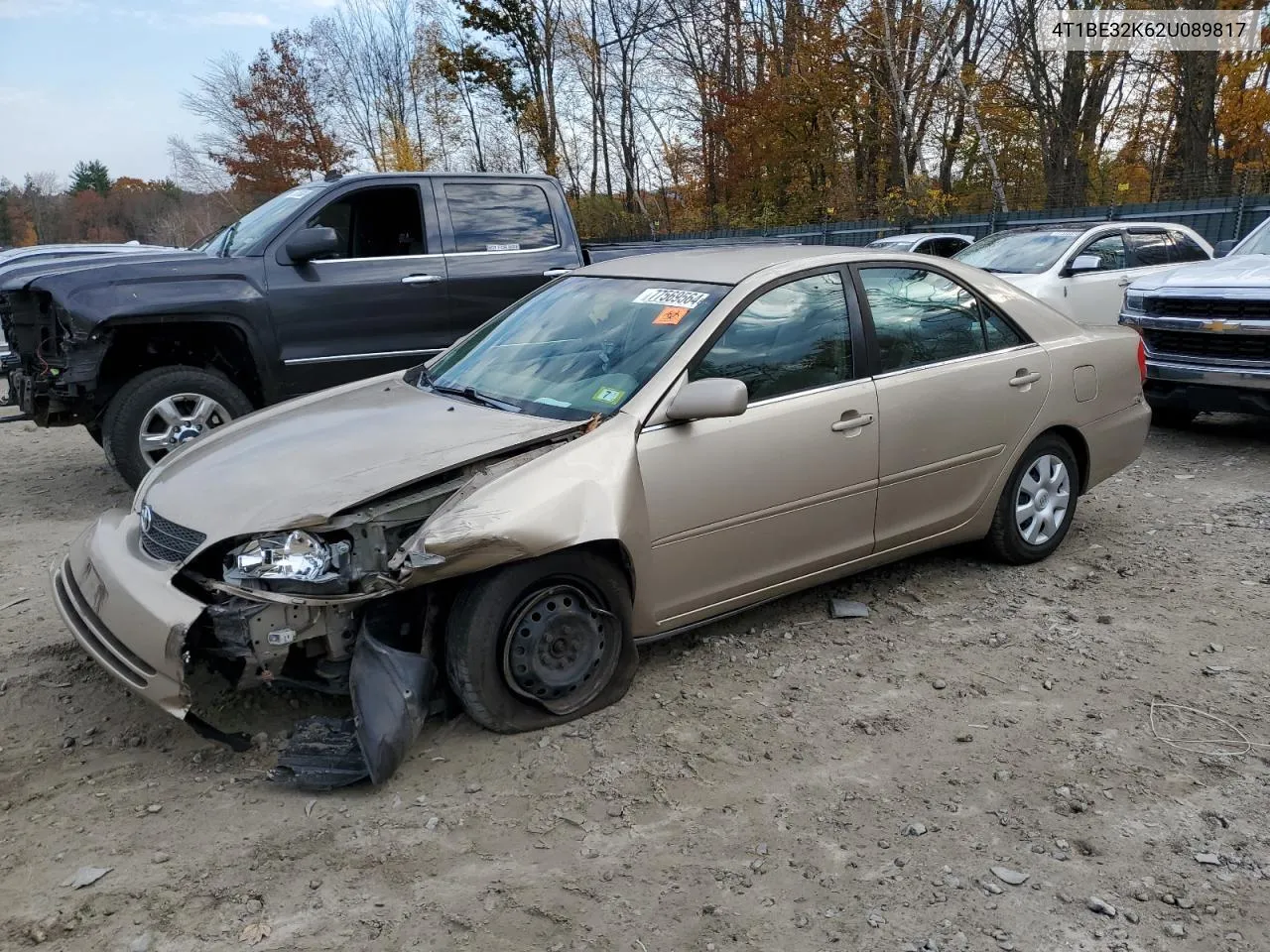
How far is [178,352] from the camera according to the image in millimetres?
6305

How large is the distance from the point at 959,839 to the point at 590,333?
7.67 feet

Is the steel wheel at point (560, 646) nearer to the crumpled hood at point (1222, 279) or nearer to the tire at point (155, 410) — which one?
the tire at point (155, 410)

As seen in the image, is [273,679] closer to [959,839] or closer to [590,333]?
[590,333]

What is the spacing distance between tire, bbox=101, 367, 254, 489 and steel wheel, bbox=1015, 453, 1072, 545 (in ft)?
15.4

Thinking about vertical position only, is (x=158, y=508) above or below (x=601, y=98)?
below

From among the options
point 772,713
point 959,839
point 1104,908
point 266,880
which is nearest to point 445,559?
point 266,880

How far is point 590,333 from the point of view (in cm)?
402

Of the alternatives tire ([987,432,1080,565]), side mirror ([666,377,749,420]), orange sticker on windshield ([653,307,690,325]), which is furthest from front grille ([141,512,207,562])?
tire ([987,432,1080,565])

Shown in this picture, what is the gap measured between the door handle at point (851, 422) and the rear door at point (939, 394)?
87 millimetres

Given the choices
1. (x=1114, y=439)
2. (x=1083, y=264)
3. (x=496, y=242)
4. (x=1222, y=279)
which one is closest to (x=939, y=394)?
(x=1114, y=439)

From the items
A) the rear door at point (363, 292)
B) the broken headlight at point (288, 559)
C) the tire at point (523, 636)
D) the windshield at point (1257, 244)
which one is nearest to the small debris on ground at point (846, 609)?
the tire at point (523, 636)

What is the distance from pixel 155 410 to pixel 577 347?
336 centimetres

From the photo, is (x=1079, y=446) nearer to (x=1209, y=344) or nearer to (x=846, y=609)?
(x=846, y=609)

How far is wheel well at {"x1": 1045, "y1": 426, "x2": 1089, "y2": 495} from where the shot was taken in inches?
190
